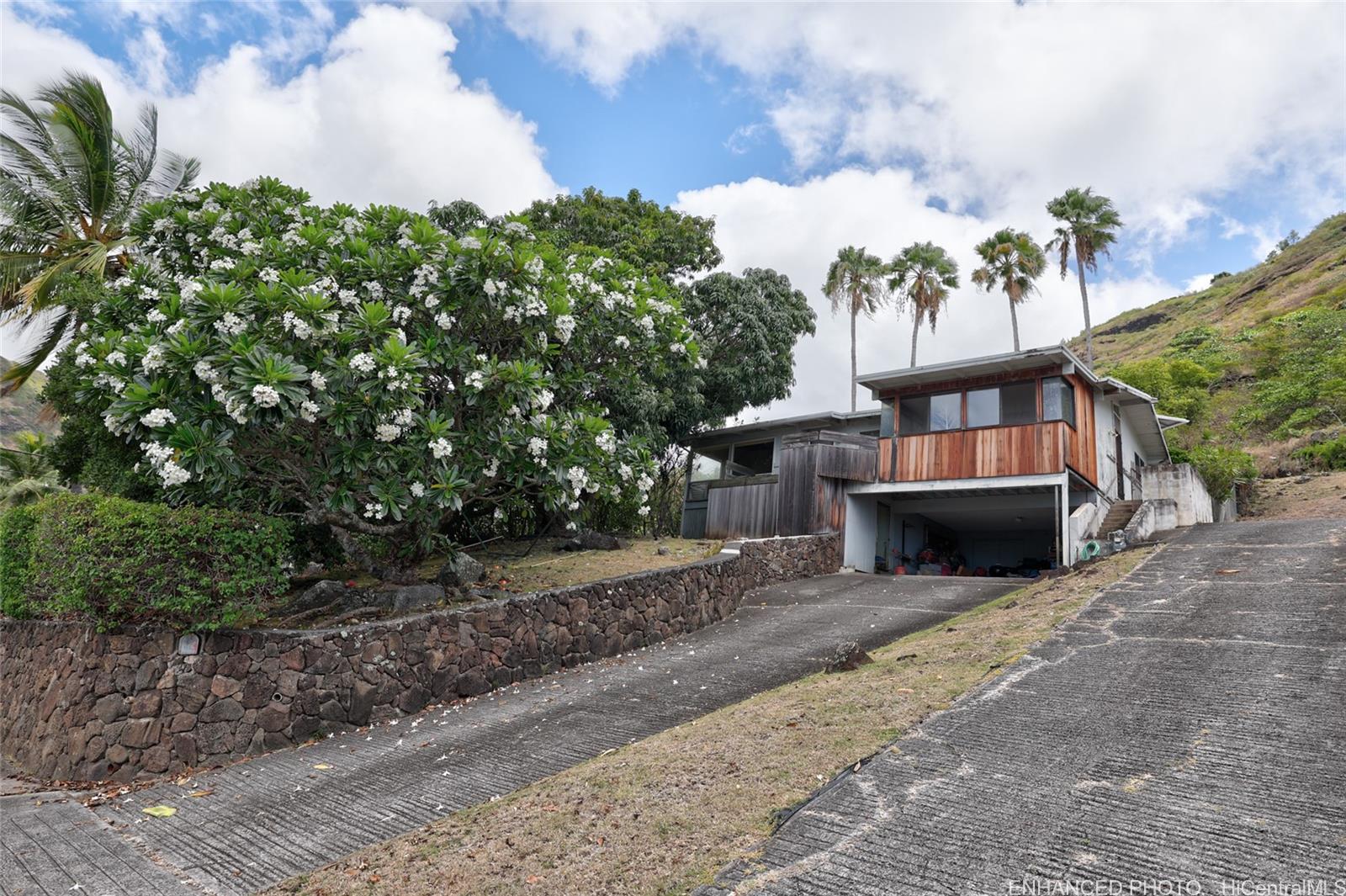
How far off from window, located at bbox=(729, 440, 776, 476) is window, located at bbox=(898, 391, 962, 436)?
5046mm

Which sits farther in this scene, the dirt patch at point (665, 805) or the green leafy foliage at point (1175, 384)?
the green leafy foliage at point (1175, 384)

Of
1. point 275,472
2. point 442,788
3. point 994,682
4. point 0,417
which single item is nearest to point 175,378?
point 275,472

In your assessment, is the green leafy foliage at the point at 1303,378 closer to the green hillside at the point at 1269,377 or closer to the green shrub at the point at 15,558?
the green hillside at the point at 1269,377

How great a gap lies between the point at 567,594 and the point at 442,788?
4.18 m

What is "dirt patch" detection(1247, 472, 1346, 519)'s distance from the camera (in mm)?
18609

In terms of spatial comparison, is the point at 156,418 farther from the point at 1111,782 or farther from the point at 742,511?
the point at 742,511

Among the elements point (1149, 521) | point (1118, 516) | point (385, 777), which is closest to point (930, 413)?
point (1118, 516)

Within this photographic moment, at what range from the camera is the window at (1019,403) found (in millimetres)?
15820

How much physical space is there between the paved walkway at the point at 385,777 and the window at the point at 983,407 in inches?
302

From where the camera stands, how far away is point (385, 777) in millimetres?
6051

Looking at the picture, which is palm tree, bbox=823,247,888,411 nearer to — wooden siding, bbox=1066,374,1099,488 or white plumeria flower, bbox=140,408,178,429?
wooden siding, bbox=1066,374,1099,488

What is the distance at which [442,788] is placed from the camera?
561cm

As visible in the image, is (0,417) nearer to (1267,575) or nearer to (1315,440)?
(1267,575)

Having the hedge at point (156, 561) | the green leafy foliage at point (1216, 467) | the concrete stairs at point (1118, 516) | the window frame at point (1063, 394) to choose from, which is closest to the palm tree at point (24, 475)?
the hedge at point (156, 561)
